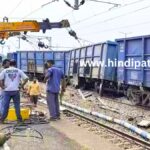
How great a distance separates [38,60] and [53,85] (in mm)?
29263

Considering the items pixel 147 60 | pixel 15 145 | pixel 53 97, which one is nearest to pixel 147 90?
pixel 147 60

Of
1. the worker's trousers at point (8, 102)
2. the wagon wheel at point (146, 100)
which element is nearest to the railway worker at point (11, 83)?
the worker's trousers at point (8, 102)

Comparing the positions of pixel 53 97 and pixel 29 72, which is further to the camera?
pixel 29 72

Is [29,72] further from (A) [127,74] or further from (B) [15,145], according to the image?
(B) [15,145]

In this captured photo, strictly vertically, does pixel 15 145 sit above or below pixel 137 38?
below

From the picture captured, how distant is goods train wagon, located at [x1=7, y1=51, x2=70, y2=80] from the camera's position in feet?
125

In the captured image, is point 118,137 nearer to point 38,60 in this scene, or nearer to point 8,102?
point 8,102

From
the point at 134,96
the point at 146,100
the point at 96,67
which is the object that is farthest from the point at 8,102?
the point at 96,67

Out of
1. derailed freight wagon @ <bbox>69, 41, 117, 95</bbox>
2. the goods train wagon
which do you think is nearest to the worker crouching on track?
derailed freight wagon @ <bbox>69, 41, 117, 95</bbox>

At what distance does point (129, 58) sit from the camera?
2084cm

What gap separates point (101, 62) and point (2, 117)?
42.1 ft

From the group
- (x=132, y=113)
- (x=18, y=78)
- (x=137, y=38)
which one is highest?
(x=137, y=38)

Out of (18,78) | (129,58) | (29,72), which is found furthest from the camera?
(29,72)

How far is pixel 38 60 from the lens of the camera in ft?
141
